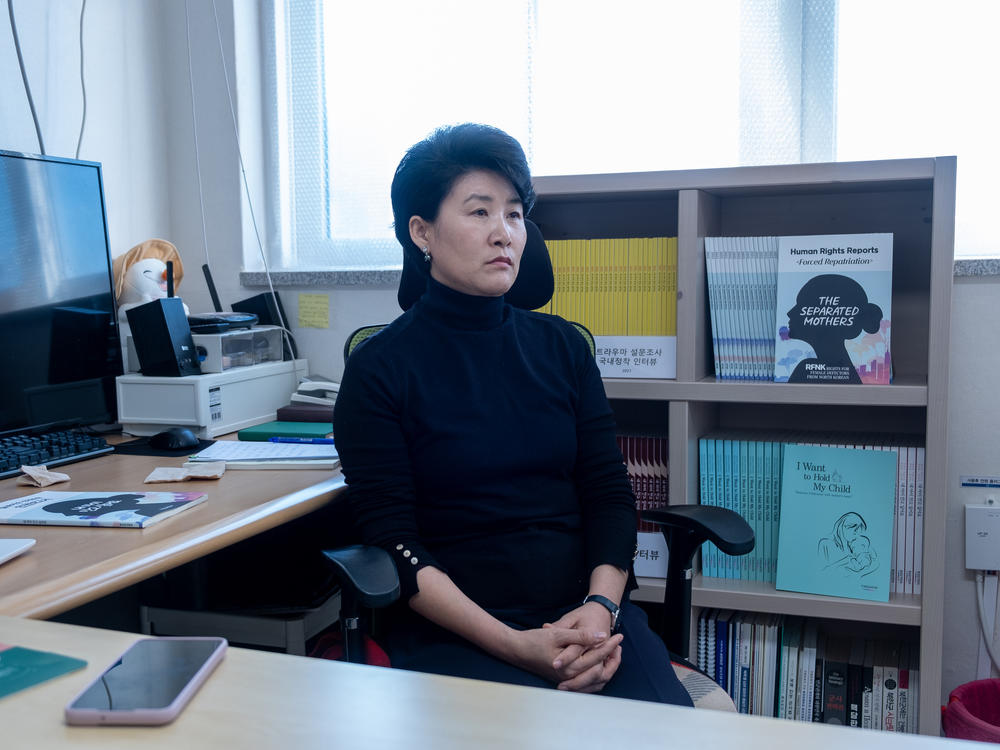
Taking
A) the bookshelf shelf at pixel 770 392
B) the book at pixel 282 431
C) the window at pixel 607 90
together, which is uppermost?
the window at pixel 607 90

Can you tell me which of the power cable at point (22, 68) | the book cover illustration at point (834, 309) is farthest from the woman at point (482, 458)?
the power cable at point (22, 68)

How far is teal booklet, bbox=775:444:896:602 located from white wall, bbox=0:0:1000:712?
351mm

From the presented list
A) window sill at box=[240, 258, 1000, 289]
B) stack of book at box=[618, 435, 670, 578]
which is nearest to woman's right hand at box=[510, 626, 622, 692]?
stack of book at box=[618, 435, 670, 578]

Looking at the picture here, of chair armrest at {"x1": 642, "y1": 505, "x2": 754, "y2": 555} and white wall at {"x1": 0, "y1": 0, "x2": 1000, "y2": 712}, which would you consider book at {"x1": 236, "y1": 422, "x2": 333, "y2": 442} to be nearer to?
white wall at {"x1": 0, "y1": 0, "x2": 1000, "y2": 712}

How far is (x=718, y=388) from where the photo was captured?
1.73 m

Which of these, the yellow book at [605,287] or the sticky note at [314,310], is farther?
the sticky note at [314,310]

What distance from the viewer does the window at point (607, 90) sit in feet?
6.49

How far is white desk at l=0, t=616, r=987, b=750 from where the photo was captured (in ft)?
1.86

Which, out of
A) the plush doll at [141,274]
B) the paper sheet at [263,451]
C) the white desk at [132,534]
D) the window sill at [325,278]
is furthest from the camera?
the window sill at [325,278]

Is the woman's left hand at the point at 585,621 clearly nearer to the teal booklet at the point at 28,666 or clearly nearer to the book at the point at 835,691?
the teal booklet at the point at 28,666

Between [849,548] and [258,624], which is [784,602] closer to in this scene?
[849,548]

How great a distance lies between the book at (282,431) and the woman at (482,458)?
20.5 inches

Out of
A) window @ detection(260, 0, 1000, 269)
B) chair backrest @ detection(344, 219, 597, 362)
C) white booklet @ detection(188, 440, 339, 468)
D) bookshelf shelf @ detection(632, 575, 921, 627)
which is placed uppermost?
window @ detection(260, 0, 1000, 269)

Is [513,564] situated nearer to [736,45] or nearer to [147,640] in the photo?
[147,640]
